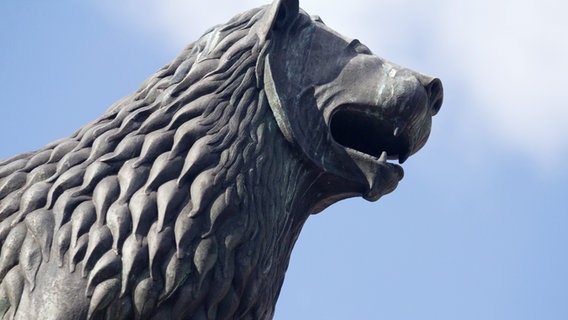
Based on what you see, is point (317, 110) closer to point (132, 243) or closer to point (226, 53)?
point (226, 53)

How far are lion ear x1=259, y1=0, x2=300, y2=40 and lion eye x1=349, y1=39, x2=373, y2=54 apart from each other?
0.30 meters

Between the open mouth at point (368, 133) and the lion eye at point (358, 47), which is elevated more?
the lion eye at point (358, 47)

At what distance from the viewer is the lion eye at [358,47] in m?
6.25

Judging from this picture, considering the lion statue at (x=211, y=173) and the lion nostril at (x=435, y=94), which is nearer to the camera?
the lion statue at (x=211, y=173)

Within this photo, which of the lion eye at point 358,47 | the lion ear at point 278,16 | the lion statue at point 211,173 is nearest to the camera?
the lion statue at point 211,173

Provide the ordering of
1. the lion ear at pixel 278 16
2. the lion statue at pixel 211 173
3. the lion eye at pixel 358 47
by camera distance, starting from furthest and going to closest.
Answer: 1. the lion eye at pixel 358 47
2. the lion ear at pixel 278 16
3. the lion statue at pixel 211 173

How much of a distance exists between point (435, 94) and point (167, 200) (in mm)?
1407

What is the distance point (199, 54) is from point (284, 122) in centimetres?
57

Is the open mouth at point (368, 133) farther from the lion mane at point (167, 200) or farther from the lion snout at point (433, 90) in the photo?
the lion mane at point (167, 200)

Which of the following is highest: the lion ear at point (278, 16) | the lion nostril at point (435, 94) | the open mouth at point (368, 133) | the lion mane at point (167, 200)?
the lion ear at point (278, 16)

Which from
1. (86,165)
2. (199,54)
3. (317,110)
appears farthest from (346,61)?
(86,165)

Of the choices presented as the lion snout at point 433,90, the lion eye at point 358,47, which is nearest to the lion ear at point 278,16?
the lion eye at point 358,47

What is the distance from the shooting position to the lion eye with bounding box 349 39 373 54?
6.25 metres

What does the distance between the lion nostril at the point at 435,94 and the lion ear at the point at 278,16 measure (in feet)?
2.31
